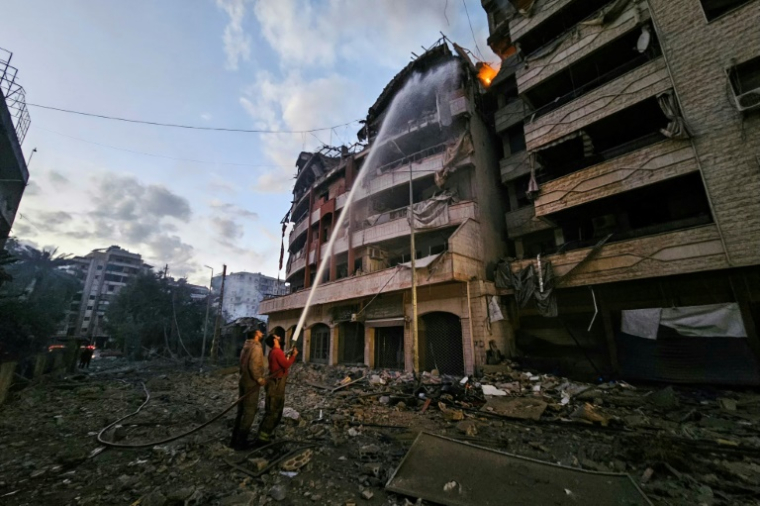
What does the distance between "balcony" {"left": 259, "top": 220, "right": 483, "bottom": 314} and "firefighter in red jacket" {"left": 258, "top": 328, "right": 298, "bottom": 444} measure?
26.6ft

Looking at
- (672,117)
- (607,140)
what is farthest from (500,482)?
(607,140)

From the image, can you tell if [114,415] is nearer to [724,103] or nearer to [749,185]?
[749,185]

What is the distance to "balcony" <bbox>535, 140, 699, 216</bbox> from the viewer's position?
10.4 metres

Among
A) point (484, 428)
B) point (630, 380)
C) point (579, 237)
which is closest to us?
point (484, 428)

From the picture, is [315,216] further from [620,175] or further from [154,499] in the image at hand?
[154,499]

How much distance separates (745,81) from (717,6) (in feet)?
12.0

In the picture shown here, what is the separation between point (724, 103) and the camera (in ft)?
31.8

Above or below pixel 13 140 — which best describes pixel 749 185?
below

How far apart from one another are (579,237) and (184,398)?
1777 cm

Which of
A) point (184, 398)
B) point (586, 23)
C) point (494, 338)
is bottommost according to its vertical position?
point (184, 398)

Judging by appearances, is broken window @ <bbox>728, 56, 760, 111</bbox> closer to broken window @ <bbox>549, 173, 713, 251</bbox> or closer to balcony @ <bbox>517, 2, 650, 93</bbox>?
broken window @ <bbox>549, 173, 713, 251</bbox>

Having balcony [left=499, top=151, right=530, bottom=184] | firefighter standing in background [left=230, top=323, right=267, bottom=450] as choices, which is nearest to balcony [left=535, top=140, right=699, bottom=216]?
balcony [left=499, top=151, right=530, bottom=184]

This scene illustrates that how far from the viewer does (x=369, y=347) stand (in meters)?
16.2

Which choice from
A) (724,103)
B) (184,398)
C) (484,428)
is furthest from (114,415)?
(724,103)
